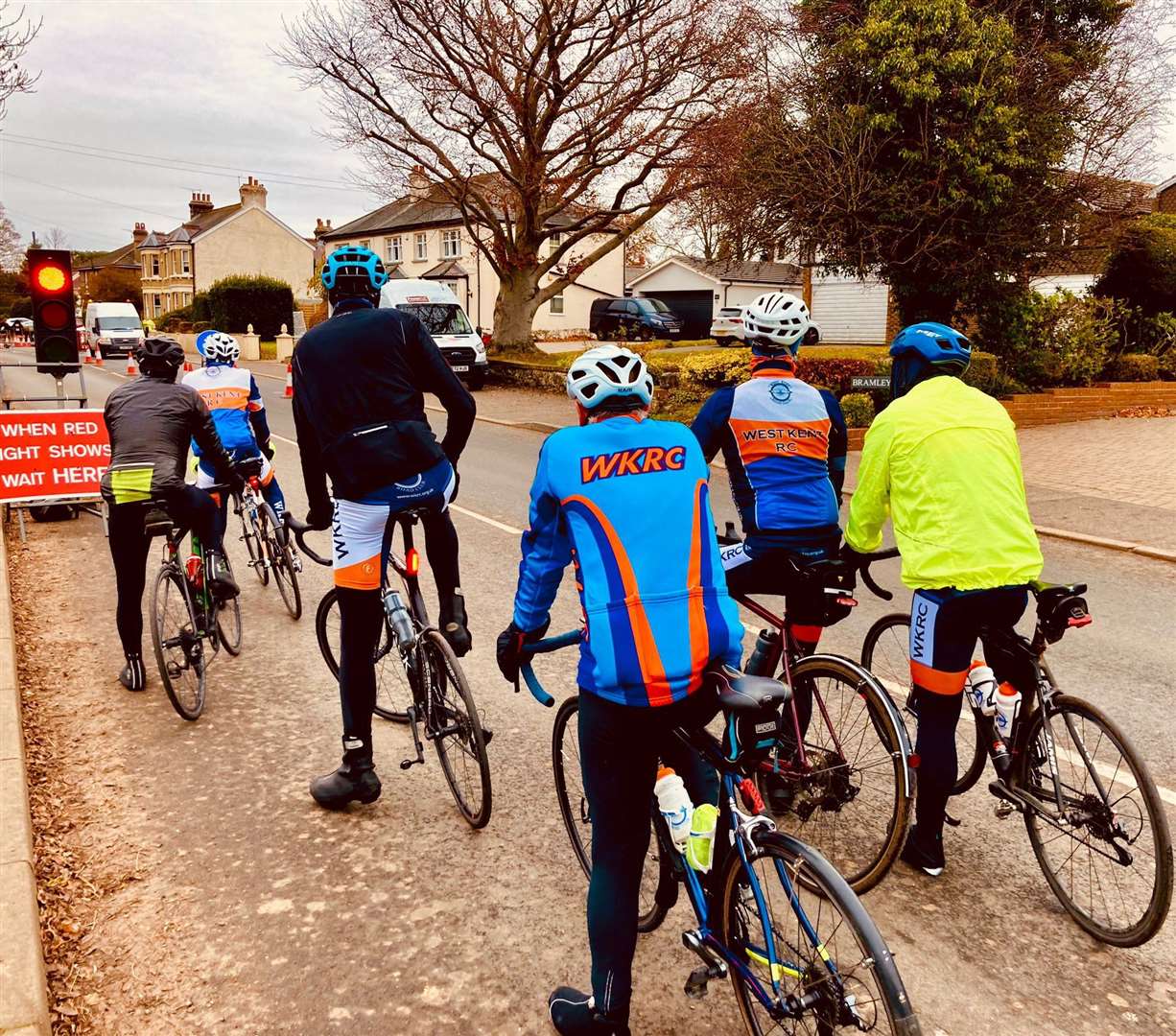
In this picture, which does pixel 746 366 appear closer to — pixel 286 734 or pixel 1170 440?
pixel 1170 440

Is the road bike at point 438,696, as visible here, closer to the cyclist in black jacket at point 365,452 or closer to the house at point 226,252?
the cyclist in black jacket at point 365,452

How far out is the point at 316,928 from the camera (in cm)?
333

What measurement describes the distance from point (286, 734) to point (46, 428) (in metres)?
6.20

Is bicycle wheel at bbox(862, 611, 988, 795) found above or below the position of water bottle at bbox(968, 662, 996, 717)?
below

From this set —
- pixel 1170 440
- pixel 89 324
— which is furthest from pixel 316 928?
pixel 89 324

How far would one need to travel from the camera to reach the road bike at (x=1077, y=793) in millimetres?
3129

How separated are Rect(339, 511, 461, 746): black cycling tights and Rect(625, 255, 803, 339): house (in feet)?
145

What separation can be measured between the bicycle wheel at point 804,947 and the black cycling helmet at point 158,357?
14.7 feet

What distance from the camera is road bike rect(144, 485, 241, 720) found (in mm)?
5156

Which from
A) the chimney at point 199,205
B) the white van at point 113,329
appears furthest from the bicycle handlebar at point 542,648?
the chimney at point 199,205

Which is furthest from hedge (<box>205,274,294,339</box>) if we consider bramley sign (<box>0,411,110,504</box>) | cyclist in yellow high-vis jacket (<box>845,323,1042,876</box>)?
cyclist in yellow high-vis jacket (<box>845,323,1042,876</box>)

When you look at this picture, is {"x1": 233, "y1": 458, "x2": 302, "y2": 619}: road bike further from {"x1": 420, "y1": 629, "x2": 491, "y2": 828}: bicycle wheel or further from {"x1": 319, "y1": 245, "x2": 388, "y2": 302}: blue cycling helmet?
{"x1": 420, "y1": 629, "x2": 491, "y2": 828}: bicycle wheel

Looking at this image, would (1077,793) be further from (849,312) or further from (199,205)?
(199,205)

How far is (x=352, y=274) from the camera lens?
3.94 metres
